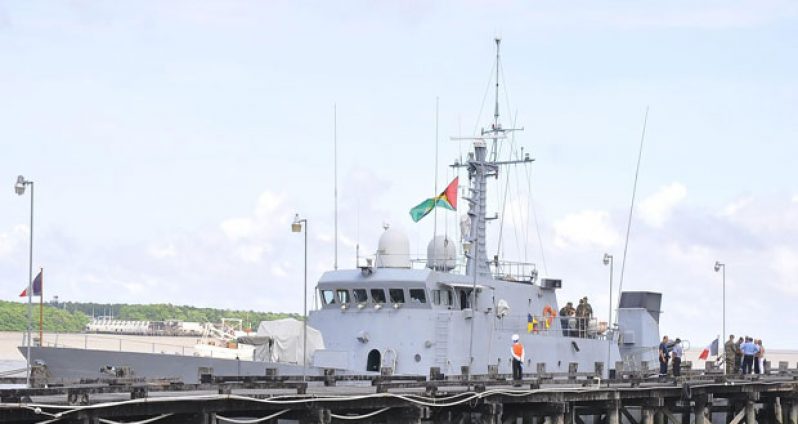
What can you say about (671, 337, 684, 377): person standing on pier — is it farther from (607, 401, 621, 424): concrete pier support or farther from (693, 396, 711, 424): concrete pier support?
(607, 401, 621, 424): concrete pier support

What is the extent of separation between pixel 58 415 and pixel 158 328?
8940cm

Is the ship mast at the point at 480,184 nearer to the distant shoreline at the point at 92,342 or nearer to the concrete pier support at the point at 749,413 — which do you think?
the concrete pier support at the point at 749,413

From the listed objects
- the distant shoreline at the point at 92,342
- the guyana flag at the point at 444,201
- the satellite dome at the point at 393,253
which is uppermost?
the guyana flag at the point at 444,201

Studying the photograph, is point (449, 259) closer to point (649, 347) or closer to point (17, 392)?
point (649, 347)

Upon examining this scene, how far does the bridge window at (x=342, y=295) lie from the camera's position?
43.4m

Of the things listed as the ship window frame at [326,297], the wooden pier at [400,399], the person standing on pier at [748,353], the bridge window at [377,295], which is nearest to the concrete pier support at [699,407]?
the wooden pier at [400,399]

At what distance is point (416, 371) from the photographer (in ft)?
136

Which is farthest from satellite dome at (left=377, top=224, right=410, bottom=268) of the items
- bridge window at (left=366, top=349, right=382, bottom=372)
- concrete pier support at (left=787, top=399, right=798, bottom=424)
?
concrete pier support at (left=787, top=399, right=798, bottom=424)

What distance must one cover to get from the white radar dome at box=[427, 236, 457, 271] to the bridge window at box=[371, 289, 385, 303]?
4045mm

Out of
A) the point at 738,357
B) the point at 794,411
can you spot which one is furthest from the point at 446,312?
the point at 738,357

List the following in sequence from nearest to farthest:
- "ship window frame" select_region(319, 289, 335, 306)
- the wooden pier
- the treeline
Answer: the wooden pier → "ship window frame" select_region(319, 289, 335, 306) → the treeline

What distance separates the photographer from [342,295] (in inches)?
1714

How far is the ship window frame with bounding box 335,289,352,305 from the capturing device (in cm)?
4338

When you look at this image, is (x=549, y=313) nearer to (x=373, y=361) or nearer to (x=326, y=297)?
(x=373, y=361)
